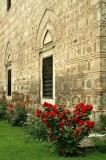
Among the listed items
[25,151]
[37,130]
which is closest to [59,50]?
[37,130]

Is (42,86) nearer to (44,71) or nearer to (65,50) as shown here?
(44,71)

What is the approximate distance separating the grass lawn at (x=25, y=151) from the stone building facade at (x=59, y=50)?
3.72 ft

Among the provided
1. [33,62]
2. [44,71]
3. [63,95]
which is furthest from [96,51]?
[33,62]

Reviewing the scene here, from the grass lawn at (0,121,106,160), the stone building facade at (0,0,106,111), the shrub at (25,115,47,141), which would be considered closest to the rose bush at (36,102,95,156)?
the grass lawn at (0,121,106,160)

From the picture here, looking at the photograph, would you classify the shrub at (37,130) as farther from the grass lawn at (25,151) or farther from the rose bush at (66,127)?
the rose bush at (66,127)

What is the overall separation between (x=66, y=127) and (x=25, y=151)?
819mm

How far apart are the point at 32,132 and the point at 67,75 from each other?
1.34 meters

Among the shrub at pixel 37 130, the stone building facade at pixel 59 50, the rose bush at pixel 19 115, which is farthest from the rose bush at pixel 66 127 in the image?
the rose bush at pixel 19 115

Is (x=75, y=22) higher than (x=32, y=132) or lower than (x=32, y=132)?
higher

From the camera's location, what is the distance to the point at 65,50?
679 cm

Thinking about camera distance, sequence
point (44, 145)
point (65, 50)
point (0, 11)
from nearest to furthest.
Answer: point (44, 145) < point (65, 50) < point (0, 11)

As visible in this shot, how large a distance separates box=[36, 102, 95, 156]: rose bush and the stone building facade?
96 cm

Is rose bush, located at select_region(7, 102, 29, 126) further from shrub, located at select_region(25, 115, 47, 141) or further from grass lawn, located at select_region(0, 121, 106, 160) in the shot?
grass lawn, located at select_region(0, 121, 106, 160)

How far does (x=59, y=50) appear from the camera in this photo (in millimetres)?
7141
